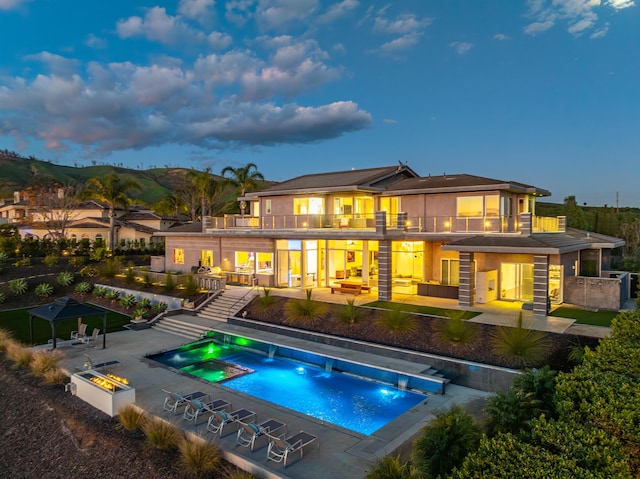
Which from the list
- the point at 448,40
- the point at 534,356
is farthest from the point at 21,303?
the point at 448,40

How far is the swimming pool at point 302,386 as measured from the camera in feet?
39.4

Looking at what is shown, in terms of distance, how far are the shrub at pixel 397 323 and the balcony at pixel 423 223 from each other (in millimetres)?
6556

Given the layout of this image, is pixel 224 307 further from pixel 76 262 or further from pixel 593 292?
pixel 593 292

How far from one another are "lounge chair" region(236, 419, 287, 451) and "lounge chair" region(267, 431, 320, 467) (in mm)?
280

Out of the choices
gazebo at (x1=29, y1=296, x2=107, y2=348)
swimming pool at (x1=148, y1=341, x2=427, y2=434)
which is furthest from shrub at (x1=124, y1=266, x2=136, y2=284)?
swimming pool at (x1=148, y1=341, x2=427, y2=434)

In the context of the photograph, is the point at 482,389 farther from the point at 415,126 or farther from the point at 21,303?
the point at 415,126

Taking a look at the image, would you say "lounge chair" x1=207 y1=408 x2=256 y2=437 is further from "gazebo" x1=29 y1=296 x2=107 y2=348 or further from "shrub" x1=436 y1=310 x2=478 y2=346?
"gazebo" x1=29 y1=296 x2=107 y2=348

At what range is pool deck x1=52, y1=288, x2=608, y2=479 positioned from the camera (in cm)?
901

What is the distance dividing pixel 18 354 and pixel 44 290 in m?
13.3

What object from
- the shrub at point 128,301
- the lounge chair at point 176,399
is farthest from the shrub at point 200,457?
the shrub at point 128,301

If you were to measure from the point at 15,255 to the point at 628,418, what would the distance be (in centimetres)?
4428

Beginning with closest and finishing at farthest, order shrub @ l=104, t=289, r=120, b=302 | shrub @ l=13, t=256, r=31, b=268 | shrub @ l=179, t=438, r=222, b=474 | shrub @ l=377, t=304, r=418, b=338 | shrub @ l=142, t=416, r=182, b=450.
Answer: shrub @ l=179, t=438, r=222, b=474 < shrub @ l=142, t=416, r=182, b=450 < shrub @ l=377, t=304, r=418, b=338 < shrub @ l=104, t=289, r=120, b=302 < shrub @ l=13, t=256, r=31, b=268

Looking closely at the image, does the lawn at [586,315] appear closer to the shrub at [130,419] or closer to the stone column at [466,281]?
the stone column at [466,281]

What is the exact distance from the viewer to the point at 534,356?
13.8 metres
